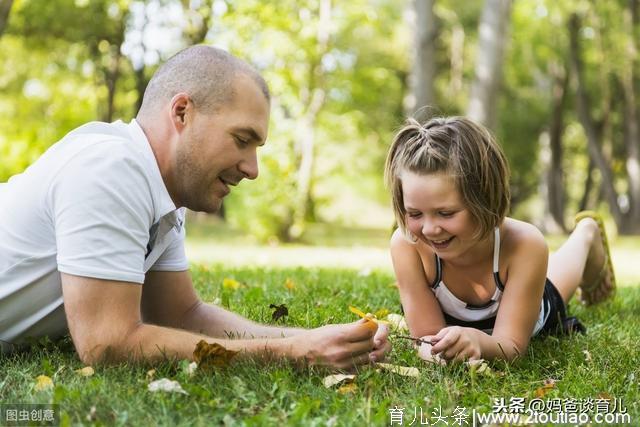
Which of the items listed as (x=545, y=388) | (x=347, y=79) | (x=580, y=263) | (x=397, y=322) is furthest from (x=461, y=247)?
(x=347, y=79)

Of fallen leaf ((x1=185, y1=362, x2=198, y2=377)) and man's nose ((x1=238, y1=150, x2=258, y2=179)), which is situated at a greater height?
man's nose ((x1=238, y1=150, x2=258, y2=179))

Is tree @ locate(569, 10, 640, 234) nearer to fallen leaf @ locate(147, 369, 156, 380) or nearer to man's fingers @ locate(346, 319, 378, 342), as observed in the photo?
man's fingers @ locate(346, 319, 378, 342)

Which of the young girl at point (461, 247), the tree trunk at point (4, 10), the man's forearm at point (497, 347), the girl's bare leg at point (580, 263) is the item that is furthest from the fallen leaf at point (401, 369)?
the tree trunk at point (4, 10)

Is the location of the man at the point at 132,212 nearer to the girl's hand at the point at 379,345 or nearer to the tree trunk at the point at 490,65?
the girl's hand at the point at 379,345

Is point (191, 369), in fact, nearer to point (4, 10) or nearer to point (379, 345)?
point (379, 345)

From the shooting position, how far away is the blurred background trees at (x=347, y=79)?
12703 mm

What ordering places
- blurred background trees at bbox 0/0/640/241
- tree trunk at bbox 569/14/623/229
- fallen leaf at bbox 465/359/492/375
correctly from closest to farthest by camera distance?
fallen leaf at bbox 465/359/492/375, blurred background trees at bbox 0/0/640/241, tree trunk at bbox 569/14/623/229

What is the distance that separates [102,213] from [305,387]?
934 millimetres

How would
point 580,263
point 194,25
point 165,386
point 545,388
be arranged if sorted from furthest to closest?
point 194,25 → point 580,263 → point 545,388 → point 165,386

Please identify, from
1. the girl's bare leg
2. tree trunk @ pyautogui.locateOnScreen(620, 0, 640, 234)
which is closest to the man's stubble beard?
the girl's bare leg

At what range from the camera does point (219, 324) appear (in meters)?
3.34

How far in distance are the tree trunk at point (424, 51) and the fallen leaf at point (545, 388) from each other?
886cm

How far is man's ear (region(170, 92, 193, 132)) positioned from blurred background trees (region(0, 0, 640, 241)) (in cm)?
128

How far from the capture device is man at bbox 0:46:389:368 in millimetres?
2475
